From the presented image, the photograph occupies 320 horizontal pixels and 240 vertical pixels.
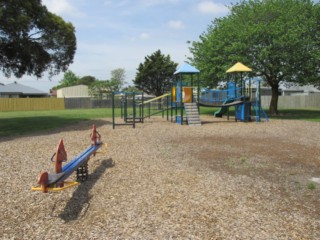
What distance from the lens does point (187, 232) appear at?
385 cm

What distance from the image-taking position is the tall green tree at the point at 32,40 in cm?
1417

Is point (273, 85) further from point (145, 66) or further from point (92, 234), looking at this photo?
point (145, 66)

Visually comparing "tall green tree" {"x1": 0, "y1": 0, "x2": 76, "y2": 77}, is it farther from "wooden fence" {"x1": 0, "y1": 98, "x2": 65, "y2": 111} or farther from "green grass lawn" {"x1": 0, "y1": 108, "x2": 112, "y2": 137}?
"wooden fence" {"x1": 0, "y1": 98, "x2": 65, "y2": 111}

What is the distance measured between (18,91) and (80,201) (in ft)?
181

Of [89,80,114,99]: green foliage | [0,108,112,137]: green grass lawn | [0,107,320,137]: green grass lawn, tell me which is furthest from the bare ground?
[89,80,114,99]: green foliage

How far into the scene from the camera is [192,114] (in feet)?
58.3

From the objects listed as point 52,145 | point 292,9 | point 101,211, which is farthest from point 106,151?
point 292,9

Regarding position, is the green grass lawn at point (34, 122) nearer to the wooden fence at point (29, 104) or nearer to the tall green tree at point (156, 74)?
the wooden fence at point (29, 104)

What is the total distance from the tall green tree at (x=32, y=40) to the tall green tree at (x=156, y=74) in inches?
1219

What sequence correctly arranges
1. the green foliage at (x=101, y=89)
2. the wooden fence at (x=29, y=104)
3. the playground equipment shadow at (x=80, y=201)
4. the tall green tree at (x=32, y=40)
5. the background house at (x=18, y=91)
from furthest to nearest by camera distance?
the background house at (x=18, y=91) → the green foliage at (x=101, y=89) → the wooden fence at (x=29, y=104) → the tall green tree at (x=32, y=40) → the playground equipment shadow at (x=80, y=201)

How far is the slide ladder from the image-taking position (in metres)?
17.5

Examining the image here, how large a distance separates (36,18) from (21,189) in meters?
12.9

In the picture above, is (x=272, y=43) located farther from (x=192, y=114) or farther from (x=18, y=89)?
(x=18, y=89)

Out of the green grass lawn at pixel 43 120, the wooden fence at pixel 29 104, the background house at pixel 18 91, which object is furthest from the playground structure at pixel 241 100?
the background house at pixel 18 91
